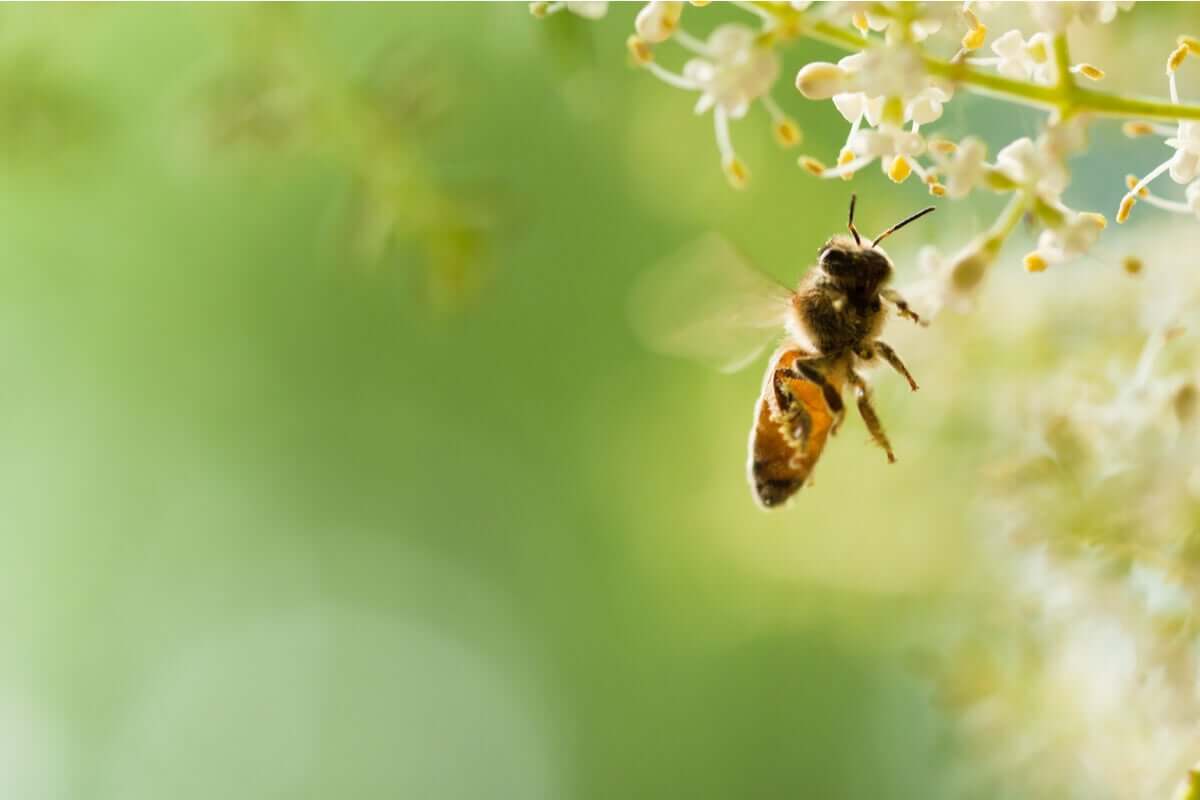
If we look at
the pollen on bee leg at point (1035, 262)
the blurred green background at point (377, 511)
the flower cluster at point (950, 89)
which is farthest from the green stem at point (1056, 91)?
the blurred green background at point (377, 511)

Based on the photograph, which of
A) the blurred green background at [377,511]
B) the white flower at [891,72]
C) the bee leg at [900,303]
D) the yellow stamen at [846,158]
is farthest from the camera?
the blurred green background at [377,511]

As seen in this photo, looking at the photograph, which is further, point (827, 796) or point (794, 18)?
point (827, 796)

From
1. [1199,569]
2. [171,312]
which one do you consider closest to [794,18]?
[1199,569]

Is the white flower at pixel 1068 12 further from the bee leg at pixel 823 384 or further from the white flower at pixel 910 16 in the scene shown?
the bee leg at pixel 823 384

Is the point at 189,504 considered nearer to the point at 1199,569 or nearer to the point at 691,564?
the point at 691,564

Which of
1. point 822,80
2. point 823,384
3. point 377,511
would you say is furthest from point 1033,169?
point 377,511
